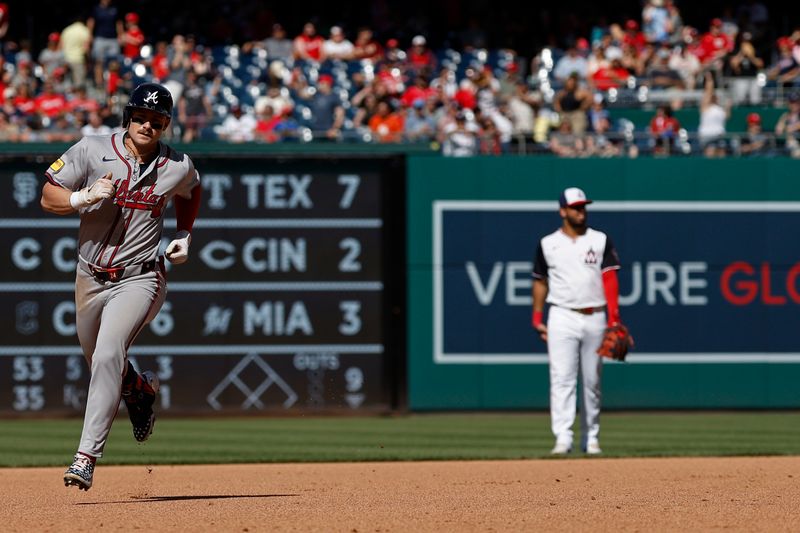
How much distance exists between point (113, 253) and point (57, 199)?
0.40m

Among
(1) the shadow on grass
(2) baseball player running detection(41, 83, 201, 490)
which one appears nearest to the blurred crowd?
(1) the shadow on grass

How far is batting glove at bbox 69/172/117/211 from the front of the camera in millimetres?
7047

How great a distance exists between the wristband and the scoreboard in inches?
331

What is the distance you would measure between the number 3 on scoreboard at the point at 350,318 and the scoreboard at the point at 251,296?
0.01 m

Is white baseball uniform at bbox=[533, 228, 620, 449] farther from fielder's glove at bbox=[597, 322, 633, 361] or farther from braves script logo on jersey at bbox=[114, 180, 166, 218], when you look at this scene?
braves script logo on jersey at bbox=[114, 180, 166, 218]

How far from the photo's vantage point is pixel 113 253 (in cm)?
747

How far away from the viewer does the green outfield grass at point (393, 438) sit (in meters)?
11.6

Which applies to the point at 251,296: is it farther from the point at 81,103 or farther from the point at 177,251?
the point at 177,251

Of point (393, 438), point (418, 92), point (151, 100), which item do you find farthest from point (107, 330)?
point (418, 92)

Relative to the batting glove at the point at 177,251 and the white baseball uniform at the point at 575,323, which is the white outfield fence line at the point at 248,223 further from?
the batting glove at the point at 177,251

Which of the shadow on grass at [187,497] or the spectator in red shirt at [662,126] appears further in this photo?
the spectator in red shirt at [662,126]

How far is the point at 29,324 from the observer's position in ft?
51.3

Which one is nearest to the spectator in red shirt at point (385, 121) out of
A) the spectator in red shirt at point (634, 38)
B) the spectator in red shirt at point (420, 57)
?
the spectator in red shirt at point (420, 57)

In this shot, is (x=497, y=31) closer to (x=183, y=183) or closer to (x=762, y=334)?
(x=762, y=334)
